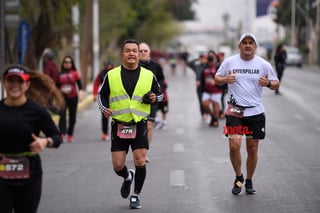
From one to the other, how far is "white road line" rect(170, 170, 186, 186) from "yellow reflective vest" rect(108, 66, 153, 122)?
6.82 feet

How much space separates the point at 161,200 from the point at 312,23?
82976mm

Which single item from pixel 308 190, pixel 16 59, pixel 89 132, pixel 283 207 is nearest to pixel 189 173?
pixel 308 190

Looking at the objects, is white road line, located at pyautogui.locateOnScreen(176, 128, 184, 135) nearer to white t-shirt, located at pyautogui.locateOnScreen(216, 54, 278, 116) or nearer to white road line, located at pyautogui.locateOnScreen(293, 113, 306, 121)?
white road line, located at pyautogui.locateOnScreen(293, 113, 306, 121)

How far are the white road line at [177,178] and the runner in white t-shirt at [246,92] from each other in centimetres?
119

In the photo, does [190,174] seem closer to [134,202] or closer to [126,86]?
[134,202]

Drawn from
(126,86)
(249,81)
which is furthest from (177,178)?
(126,86)

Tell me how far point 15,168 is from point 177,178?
488 centimetres

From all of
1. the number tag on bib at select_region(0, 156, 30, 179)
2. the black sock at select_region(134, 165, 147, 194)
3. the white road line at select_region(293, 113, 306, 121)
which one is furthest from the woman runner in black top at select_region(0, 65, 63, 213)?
the white road line at select_region(293, 113, 306, 121)

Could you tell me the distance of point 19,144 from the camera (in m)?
6.29

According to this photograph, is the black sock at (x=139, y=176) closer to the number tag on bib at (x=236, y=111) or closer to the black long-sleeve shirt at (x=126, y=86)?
the black long-sleeve shirt at (x=126, y=86)

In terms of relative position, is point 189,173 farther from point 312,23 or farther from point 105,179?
point 312,23

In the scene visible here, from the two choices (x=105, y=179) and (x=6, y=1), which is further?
(x=6, y=1)

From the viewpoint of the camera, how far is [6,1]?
57.2 ft

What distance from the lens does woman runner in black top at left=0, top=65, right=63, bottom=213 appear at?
20.2 ft
